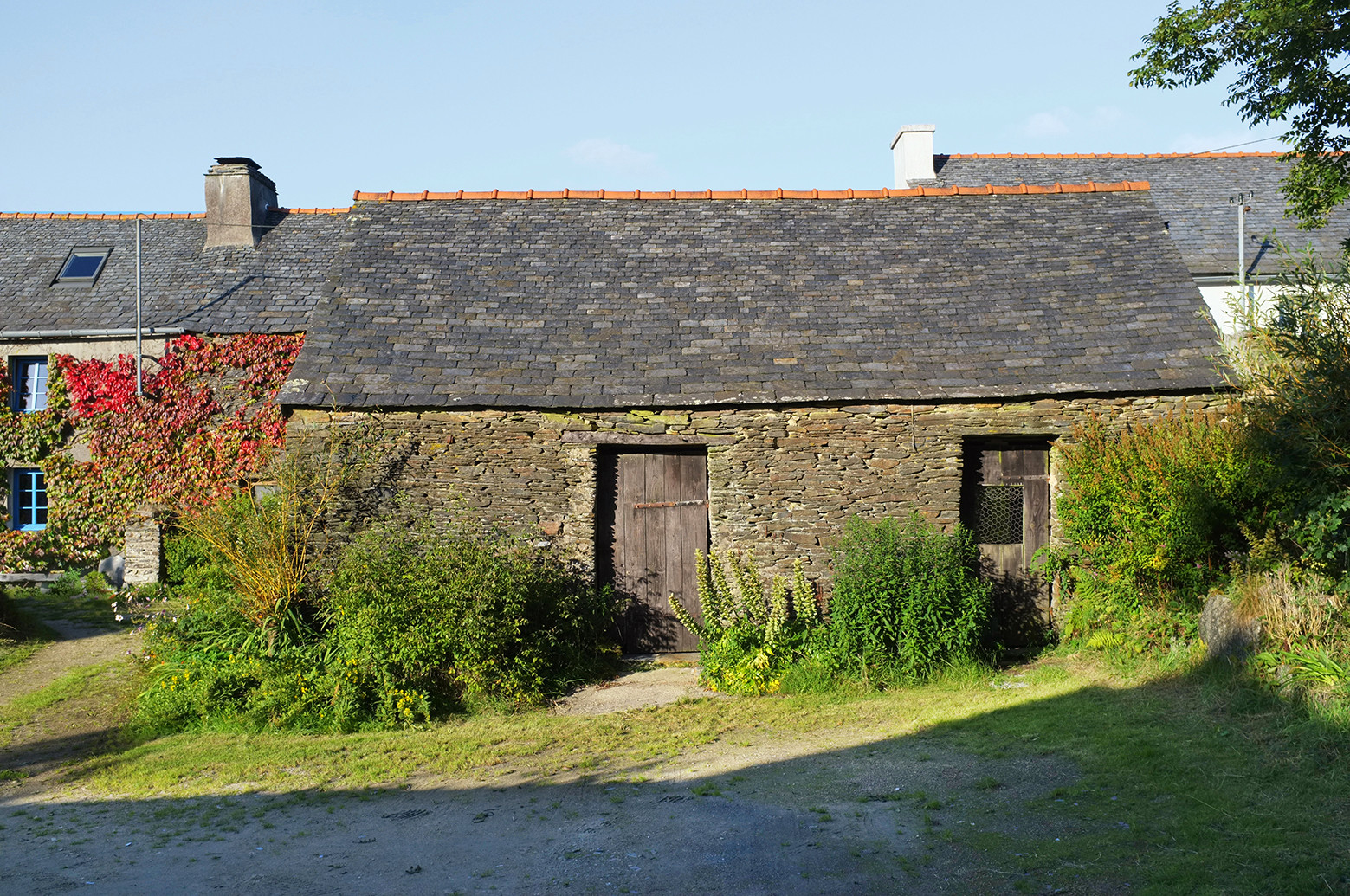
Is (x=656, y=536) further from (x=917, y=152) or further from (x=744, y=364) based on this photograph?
(x=917, y=152)

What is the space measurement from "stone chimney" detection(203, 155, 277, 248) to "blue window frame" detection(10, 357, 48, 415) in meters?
3.41

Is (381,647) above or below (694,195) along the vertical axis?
below

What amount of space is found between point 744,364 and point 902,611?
10.2 ft

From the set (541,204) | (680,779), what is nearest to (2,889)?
(680,779)

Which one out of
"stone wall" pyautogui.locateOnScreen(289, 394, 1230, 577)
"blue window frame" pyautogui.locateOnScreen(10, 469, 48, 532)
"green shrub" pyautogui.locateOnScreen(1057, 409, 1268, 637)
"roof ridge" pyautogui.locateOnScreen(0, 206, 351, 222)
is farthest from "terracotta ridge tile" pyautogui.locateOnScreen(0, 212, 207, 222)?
"green shrub" pyautogui.locateOnScreen(1057, 409, 1268, 637)

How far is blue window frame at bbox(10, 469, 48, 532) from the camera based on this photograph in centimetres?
1541

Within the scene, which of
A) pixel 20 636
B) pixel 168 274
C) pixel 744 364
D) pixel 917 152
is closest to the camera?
pixel 744 364

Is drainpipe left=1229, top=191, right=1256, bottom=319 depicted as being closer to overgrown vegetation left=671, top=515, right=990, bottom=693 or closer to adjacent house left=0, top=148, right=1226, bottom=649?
adjacent house left=0, top=148, right=1226, bottom=649

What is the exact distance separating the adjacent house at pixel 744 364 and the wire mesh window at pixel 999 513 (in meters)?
0.02

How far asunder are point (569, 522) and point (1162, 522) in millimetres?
5640

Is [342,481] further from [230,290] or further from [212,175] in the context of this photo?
[212,175]

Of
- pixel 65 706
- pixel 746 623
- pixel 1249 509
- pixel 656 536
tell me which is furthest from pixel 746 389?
pixel 65 706

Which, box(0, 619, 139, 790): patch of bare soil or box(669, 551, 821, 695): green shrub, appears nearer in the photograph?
box(0, 619, 139, 790): patch of bare soil

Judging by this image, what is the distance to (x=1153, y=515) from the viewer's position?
870 centimetres
